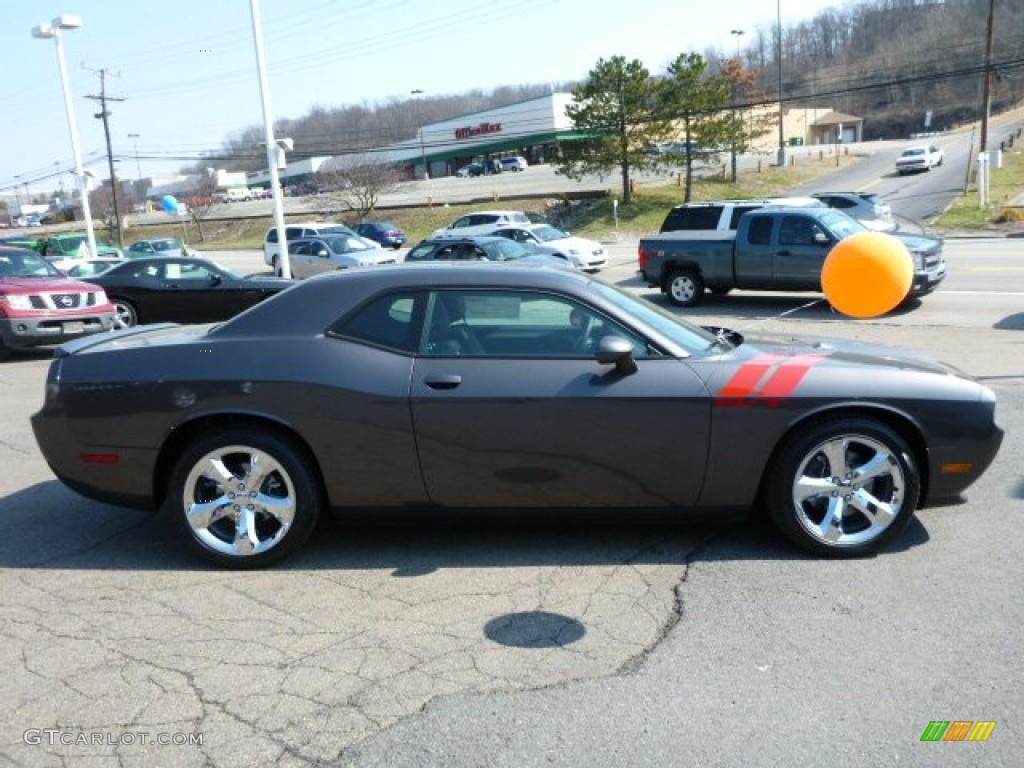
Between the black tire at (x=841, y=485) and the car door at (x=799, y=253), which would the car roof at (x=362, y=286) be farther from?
the car door at (x=799, y=253)

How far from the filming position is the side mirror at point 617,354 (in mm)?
4047

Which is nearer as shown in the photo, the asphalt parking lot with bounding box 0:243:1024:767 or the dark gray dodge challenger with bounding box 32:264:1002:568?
the asphalt parking lot with bounding box 0:243:1024:767

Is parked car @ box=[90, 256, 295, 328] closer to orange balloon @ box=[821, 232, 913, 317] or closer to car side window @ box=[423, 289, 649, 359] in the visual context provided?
orange balloon @ box=[821, 232, 913, 317]

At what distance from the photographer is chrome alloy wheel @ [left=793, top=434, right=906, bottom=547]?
419 cm

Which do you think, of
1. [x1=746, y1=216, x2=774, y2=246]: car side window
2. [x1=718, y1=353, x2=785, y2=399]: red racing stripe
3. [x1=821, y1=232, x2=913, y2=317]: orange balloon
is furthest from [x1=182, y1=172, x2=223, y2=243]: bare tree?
[x1=718, y1=353, x2=785, y2=399]: red racing stripe

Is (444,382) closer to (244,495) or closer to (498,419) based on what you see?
(498,419)

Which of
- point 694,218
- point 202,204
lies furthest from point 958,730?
point 202,204

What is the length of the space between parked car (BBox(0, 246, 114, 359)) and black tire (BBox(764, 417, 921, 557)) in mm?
11097

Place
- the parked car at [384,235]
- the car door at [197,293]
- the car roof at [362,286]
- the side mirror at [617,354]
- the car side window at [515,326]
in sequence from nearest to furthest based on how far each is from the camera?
1. the side mirror at [617,354]
2. the car side window at [515,326]
3. the car roof at [362,286]
4. the car door at [197,293]
5. the parked car at [384,235]

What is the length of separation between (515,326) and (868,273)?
3.69 metres

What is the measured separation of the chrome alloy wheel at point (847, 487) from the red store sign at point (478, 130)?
290ft

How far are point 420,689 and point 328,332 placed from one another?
189 centimetres

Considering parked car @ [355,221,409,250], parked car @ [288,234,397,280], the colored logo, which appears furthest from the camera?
parked car @ [355,221,409,250]

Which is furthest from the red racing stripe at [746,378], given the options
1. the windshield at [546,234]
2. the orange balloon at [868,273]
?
the windshield at [546,234]
